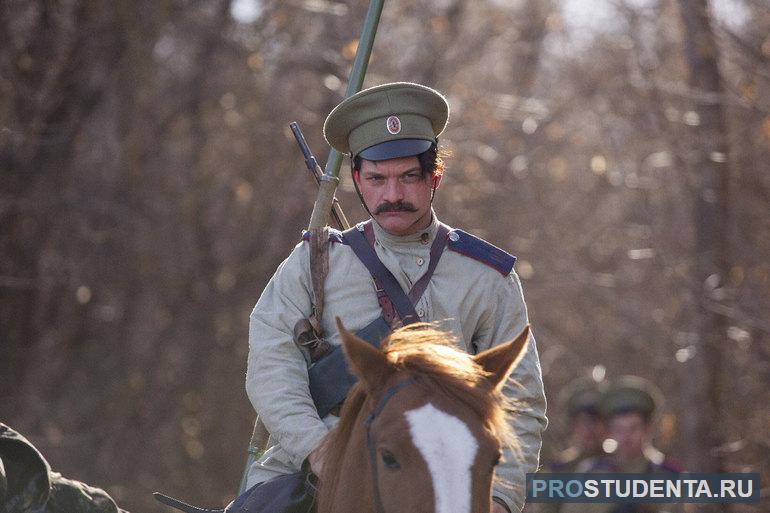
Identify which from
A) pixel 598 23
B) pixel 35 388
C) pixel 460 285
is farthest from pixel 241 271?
pixel 460 285

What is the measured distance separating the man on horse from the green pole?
2.04 feet

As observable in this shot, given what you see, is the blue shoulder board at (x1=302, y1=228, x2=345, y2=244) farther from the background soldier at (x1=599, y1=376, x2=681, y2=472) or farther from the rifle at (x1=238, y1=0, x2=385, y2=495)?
the background soldier at (x1=599, y1=376, x2=681, y2=472)

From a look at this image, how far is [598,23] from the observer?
19328mm

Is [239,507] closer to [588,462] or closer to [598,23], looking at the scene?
[588,462]

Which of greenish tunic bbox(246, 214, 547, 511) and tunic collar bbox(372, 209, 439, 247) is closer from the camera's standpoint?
greenish tunic bbox(246, 214, 547, 511)

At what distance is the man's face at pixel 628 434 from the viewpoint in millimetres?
10344

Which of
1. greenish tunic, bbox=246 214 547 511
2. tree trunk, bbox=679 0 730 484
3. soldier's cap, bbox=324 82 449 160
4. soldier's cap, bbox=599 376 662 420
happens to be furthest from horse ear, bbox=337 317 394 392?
tree trunk, bbox=679 0 730 484

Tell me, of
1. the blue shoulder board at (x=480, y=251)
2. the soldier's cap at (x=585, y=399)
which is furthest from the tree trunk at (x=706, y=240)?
the blue shoulder board at (x=480, y=251)

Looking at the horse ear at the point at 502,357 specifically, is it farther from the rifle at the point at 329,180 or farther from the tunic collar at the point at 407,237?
the rifle at the point at 329,180

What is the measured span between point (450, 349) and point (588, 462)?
755cm

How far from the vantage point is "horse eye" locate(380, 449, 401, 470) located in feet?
11.7

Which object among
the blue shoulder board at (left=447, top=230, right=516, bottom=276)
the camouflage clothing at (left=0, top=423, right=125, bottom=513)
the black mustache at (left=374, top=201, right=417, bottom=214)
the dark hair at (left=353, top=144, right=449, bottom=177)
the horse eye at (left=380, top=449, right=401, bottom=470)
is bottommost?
A: the camouflage clothing at (left=0, top=423, right=125, bottom=513)

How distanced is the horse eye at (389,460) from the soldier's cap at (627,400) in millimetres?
7448

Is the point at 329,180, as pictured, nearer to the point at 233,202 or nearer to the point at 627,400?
the point at 627,400
